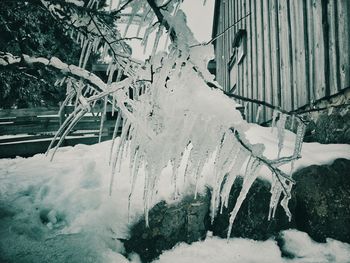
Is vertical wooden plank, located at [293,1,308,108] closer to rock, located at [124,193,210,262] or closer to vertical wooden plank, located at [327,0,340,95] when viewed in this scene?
vertical wooden plank, located at [327,0,340,95]

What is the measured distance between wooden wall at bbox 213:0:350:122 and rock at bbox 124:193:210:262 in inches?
91.9

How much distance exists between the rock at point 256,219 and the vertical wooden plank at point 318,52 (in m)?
1.61

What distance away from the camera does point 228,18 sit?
9.30 metres

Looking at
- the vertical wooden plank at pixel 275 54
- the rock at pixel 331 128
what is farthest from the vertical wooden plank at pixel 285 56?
the rock at pixel 331 128

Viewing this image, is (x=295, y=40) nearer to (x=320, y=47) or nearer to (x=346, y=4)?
(x=320, y=47)

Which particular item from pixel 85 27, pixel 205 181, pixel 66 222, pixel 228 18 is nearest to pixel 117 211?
pixel 66 222

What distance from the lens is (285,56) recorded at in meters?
5.08

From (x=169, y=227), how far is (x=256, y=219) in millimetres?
1117

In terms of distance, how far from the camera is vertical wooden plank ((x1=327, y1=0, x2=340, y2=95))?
3703 mm

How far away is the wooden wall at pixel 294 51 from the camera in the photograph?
370cm

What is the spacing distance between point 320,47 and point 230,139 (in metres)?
3.35

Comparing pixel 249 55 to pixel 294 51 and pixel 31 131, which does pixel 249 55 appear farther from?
pixel 31 131

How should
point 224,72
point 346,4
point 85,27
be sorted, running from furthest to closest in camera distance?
point 224,72, point 346,4, point 85,27

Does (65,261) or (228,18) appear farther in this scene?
(228,18)
